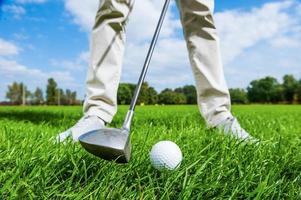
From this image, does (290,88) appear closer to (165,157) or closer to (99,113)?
(99,113)

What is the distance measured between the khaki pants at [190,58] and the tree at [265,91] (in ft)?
248

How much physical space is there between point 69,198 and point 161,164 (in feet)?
1.47

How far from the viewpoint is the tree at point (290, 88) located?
2896 inches

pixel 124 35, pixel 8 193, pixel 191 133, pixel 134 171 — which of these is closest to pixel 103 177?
pixel 134 171

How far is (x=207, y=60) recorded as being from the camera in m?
3.33

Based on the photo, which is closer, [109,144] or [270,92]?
[109,144]

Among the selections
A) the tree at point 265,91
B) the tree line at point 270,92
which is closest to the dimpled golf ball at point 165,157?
the tree line at point 270,92

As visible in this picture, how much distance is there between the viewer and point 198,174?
5.48 ft

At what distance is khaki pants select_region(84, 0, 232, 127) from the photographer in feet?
10.3

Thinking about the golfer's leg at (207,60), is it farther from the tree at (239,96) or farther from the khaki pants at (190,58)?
the tree at (239,96)

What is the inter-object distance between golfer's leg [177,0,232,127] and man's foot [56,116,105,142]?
86cm

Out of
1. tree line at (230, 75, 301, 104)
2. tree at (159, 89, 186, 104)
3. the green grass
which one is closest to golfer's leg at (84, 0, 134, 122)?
the green grass

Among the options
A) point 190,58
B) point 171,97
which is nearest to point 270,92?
point 171,97

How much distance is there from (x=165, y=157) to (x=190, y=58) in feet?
5.83
